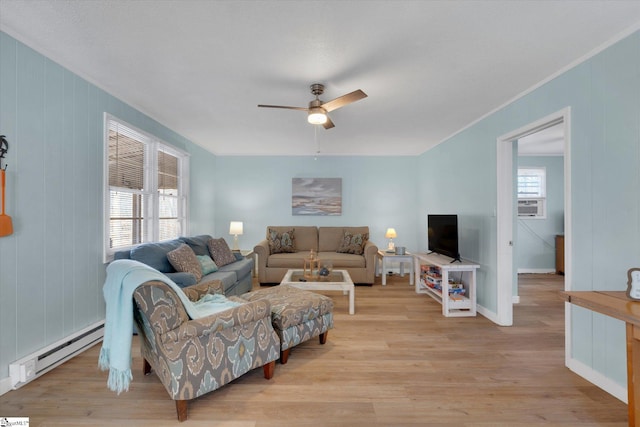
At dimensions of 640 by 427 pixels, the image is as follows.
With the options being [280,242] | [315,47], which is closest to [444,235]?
[280,242]

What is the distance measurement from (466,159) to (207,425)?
4.14 m

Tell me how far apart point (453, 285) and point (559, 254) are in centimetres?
345

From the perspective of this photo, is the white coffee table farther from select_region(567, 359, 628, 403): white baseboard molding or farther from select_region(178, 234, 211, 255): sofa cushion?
select_region(567, 359, 628, 403): white baseboard molding

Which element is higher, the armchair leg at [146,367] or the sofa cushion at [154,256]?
the sofa cushion at [154,256]

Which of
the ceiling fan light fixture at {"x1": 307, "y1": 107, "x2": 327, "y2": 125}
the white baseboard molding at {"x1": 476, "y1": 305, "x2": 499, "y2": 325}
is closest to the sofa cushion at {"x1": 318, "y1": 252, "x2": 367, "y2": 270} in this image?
the white baseboard molding at {"x1": 476, "y1": 305, "x2": 499, "y2": 325}

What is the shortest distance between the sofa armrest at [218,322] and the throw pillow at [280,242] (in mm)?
3066

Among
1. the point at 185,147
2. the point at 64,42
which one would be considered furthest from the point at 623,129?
the point at 185,147

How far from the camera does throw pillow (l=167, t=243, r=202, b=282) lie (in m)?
3.07

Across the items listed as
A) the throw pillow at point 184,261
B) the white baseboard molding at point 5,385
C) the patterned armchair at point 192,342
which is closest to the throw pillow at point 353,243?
the throw pillow at point 184,261

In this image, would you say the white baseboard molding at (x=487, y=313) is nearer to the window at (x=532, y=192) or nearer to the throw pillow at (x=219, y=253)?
the window at (x=532, y=192)

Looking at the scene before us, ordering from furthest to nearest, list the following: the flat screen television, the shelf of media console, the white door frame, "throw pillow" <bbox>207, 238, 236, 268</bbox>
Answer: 1. "throw pillow" <bbox>207, 238, 236, 268</bbox>
2. the flat screen television
3. the shelf of media console
4. the white door frame

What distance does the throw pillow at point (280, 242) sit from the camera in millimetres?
5172

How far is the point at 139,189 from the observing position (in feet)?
11.5

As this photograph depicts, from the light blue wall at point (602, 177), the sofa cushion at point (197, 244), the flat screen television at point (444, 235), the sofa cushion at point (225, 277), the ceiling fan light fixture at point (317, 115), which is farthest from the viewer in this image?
the sofa cushion at point (197, 244)
